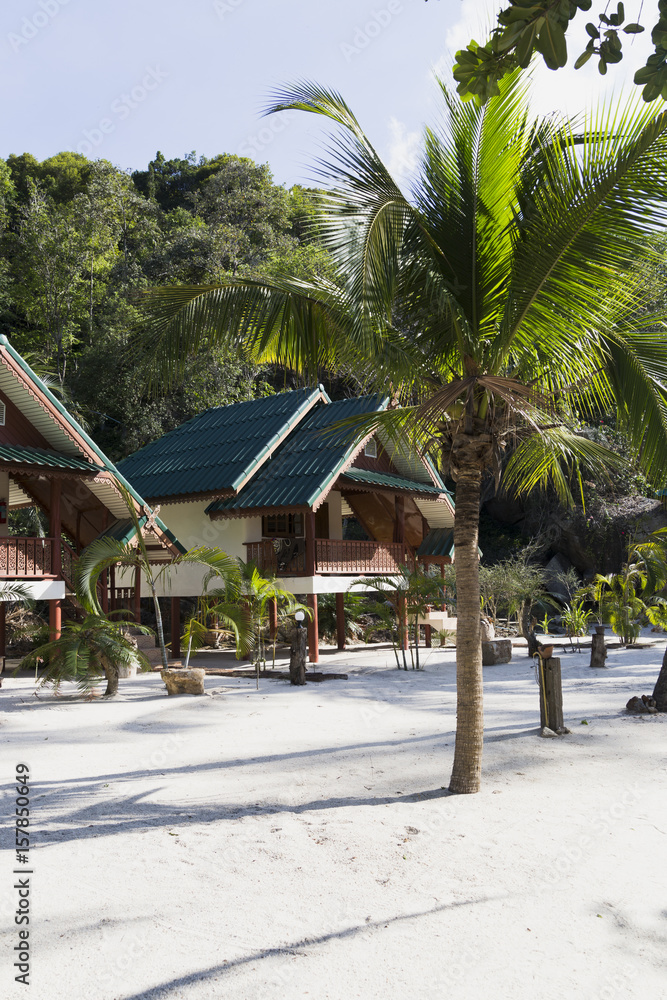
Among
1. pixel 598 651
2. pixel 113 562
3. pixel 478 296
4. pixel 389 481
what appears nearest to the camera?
pixel 478 296

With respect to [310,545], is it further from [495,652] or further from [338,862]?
[338,862]

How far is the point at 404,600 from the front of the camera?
55.6 feet

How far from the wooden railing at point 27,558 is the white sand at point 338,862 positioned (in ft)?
21.4

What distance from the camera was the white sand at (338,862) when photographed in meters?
3.64

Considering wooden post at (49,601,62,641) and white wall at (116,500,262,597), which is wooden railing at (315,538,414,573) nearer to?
white wall at (116,500,262,597)

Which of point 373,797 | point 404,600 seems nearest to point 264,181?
point 404,600

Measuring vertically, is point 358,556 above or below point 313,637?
above

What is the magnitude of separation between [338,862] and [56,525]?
42.3 ft

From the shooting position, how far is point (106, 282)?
1282 inches

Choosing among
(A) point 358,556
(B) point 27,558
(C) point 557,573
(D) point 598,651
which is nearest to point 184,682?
(B) point 27,558

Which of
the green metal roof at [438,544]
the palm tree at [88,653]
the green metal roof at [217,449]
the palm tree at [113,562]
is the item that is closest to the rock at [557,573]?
the green metal roof at [438,544]

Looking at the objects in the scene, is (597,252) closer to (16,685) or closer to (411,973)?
(411,973)

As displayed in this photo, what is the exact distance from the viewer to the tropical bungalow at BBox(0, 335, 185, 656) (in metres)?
15.4

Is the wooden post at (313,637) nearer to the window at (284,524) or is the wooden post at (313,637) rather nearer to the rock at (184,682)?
the window at (284,524)
